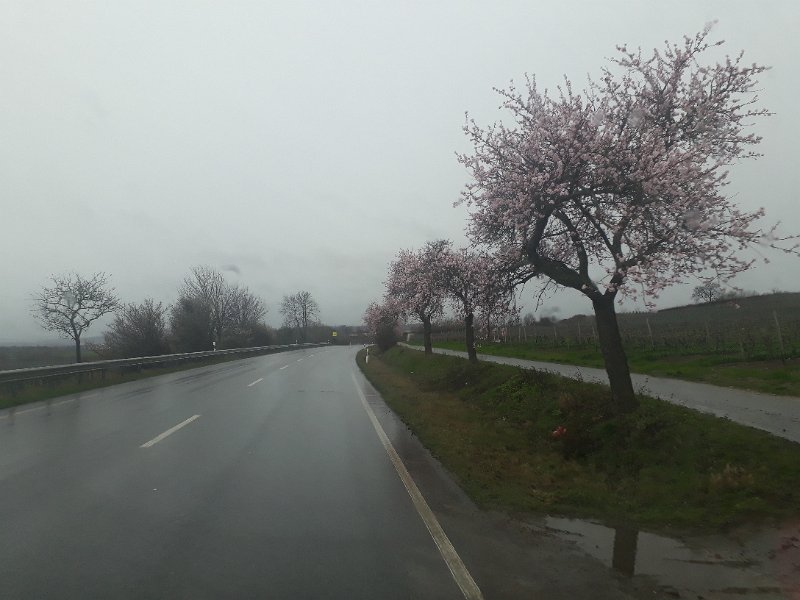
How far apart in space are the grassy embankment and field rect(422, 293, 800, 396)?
6.94ft

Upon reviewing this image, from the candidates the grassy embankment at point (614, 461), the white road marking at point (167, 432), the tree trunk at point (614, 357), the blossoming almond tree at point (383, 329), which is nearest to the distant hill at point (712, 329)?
the tree trunk at point (614, 357)

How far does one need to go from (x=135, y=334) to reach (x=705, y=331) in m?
33.5

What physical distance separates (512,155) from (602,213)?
188 centimetres

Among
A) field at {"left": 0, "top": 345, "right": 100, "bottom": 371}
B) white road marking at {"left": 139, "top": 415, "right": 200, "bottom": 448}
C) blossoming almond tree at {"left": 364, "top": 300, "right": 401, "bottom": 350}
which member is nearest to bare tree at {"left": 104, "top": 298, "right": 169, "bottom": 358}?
field at {"left": 0, "top": 345, "right": 100, "bottom": 371}

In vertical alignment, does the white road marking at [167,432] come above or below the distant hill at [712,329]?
below

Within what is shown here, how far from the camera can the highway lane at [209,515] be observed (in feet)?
15.4

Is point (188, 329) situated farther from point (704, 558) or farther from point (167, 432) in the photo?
point (704, 558)

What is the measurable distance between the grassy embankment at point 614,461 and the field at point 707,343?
2115mm

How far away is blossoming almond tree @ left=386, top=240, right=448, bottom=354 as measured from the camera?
22.7 meters

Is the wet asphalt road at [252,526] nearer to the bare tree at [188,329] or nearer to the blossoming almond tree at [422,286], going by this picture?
the blossoming almond tree at [422,286]

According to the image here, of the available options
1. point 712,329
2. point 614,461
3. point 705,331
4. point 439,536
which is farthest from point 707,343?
point 439,536

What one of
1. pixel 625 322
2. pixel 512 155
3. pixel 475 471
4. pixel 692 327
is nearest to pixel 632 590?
pixel 475 471

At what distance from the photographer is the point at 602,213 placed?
9977 millimetres

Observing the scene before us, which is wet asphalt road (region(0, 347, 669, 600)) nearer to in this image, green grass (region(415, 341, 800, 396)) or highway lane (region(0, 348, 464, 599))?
highway lane (region(0, 348, 464, 599))
